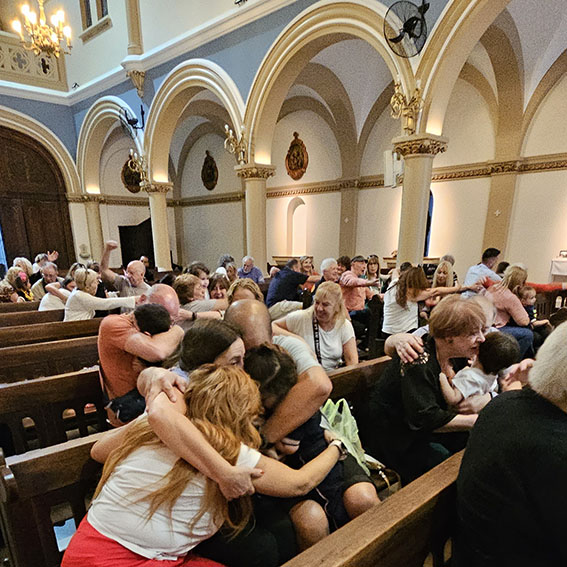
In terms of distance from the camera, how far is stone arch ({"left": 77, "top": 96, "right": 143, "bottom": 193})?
413 inches

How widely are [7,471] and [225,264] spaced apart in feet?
17.6

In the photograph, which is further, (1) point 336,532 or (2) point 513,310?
(2) point 513,310

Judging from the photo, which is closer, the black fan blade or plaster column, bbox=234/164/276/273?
the black fan blade

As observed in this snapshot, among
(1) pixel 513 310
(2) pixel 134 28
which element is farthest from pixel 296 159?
(1) pixel 513 310

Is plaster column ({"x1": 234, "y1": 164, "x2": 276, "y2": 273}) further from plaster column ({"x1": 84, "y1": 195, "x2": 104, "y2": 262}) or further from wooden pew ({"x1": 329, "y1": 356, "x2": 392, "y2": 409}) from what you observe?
plaster column ({"x1": 84, "y1": 195, "x2": 104, "y2": 262})

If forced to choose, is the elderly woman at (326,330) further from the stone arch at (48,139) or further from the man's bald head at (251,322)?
the stone arch at (48,139)

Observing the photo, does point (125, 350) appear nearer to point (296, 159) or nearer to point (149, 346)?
point (149, 346)

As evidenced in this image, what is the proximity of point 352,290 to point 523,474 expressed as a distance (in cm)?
366

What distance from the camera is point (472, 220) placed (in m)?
9.56

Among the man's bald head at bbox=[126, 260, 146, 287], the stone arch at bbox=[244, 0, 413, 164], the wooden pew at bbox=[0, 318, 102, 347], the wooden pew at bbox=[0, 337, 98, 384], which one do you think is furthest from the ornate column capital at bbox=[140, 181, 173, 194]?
the wooden pew at bbox=[0, 337, 98, 384]

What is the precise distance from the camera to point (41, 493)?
4.71 feet

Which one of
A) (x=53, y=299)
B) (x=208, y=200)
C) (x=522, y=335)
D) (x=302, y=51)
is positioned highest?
(x=302, y=51)

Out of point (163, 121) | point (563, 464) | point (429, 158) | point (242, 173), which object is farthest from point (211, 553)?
point (163, 121)

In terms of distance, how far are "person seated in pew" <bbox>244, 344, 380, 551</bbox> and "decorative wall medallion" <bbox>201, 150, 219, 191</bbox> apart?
15.1 meters
